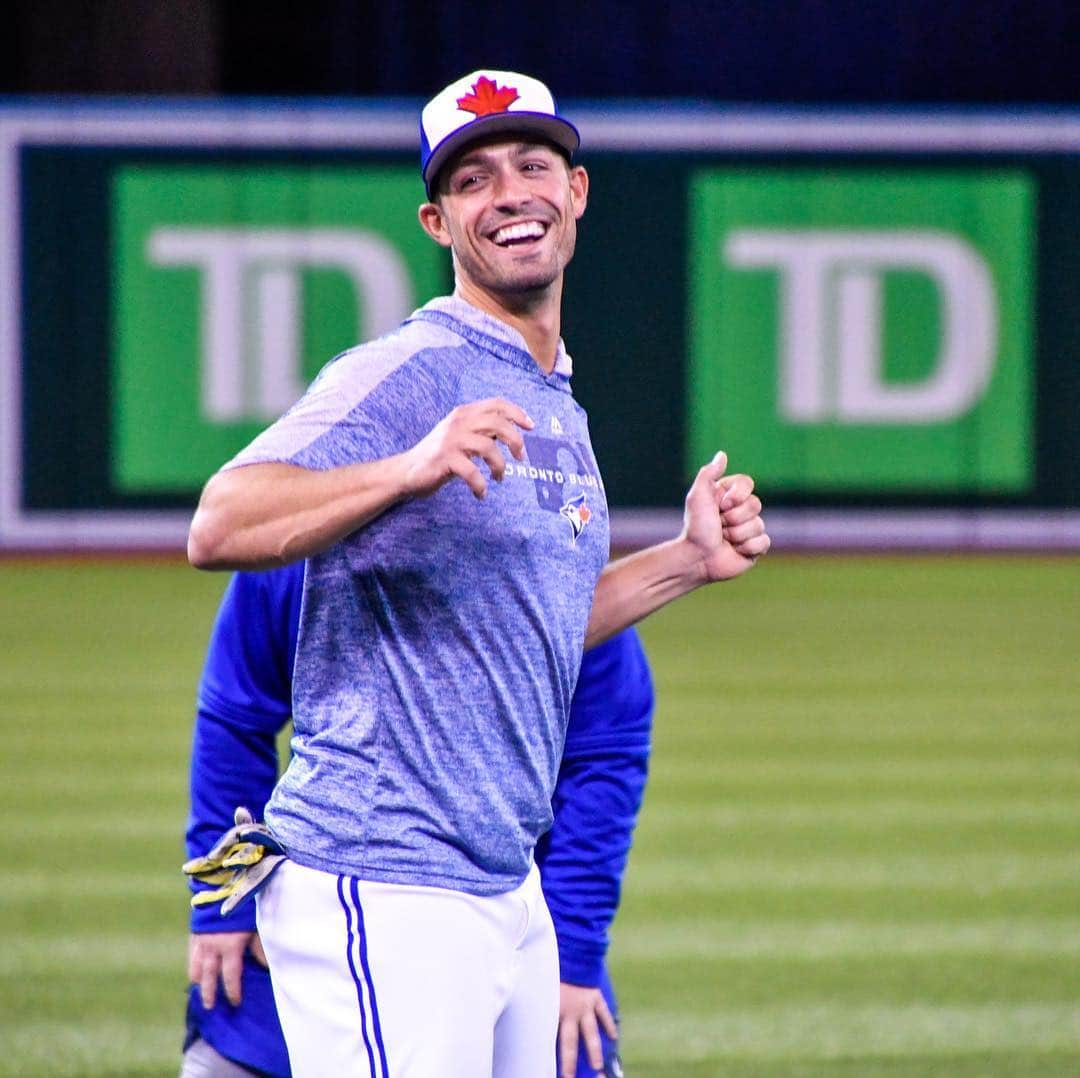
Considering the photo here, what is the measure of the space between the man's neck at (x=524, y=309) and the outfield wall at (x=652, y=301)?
11534 millimetres

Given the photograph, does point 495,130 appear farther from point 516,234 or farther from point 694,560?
point 694,560

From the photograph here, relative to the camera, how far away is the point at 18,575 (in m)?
14.0

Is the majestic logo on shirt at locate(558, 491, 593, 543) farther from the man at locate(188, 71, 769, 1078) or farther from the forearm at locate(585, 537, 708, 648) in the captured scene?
the forearm at locate(585, 537, 708, 648)

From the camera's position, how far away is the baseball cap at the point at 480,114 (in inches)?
106

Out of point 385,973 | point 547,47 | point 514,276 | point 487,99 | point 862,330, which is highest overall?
point 547,47

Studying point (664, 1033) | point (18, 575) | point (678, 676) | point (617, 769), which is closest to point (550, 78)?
point (18, 575)

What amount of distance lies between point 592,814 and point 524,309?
0.84 meters

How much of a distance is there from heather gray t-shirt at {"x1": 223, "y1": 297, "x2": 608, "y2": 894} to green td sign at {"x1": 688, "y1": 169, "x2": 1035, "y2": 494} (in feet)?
39.4

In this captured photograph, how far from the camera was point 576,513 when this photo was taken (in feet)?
8.65

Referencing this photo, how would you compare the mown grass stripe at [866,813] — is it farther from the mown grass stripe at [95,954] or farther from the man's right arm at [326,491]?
the man's right arm at [326,491]

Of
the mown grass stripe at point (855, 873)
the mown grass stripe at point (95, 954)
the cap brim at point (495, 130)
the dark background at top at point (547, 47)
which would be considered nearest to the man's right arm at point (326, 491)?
the cap brim at point (495, 130)

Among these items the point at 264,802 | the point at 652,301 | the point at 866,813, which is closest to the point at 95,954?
the point at 264,802

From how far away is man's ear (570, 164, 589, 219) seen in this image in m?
2.86

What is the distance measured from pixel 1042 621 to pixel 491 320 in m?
9.89
